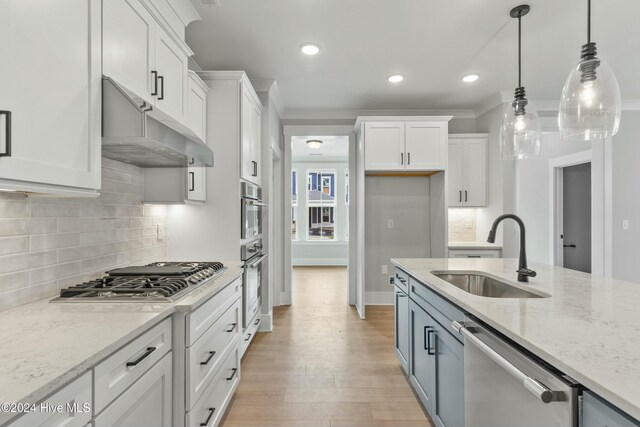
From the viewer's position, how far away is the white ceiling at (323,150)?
19.8 feet

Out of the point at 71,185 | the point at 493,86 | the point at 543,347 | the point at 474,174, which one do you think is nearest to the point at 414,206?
the point at 474,174

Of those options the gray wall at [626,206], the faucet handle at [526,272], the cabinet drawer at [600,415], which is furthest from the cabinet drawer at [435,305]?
the gray wall at [626,206]

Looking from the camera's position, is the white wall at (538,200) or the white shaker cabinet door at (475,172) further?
the white wall at (538,200)

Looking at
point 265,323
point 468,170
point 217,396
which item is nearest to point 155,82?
point 217,396

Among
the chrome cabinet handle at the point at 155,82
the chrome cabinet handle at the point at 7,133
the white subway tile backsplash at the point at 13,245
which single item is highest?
the chrome cabinet handle at the point at 155,82

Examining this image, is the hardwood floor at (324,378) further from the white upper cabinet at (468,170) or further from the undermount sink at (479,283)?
the white upper cabinet at (468,170)

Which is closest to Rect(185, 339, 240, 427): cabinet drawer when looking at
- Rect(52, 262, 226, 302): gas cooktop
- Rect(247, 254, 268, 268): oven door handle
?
Rect(52, 262, 226, 302): gas cooktop

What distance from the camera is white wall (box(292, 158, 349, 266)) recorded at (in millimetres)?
7918

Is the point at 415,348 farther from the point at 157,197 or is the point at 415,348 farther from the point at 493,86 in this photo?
the point at 493,86

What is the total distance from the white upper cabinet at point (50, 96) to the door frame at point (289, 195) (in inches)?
127

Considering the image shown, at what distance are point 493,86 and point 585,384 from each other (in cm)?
382

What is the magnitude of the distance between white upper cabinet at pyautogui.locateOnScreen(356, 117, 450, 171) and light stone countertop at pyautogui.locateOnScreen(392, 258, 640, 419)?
224cm

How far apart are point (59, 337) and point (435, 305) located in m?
1.61

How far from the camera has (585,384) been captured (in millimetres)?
757
